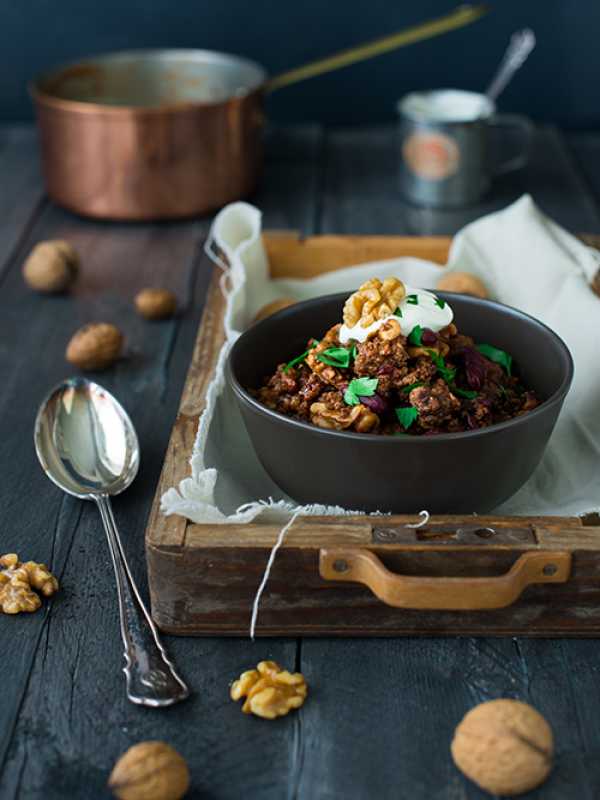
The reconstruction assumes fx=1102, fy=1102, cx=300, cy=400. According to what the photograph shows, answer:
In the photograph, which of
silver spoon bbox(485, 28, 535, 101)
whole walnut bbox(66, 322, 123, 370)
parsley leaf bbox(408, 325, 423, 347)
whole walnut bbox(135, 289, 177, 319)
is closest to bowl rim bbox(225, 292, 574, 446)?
parsley leaf bbox(408, 325, 423, 347)

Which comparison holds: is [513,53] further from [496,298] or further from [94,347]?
[94,347]

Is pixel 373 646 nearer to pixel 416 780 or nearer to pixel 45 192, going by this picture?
pixel 416 780

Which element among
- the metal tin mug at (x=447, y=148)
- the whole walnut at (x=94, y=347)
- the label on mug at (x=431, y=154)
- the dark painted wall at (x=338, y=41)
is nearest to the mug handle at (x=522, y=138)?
the metal tin mug at (x=447, y=148)

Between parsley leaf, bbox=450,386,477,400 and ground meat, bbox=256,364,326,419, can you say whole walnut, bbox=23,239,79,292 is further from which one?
parsley leaf, bbox=450,386,477,400

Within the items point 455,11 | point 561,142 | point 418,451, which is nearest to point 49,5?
point 455,11

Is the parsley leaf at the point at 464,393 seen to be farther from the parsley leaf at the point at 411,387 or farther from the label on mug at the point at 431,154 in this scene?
the label on mug at the point at 431,154

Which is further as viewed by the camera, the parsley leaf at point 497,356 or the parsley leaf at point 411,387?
the parsley leaf at point 497,356
